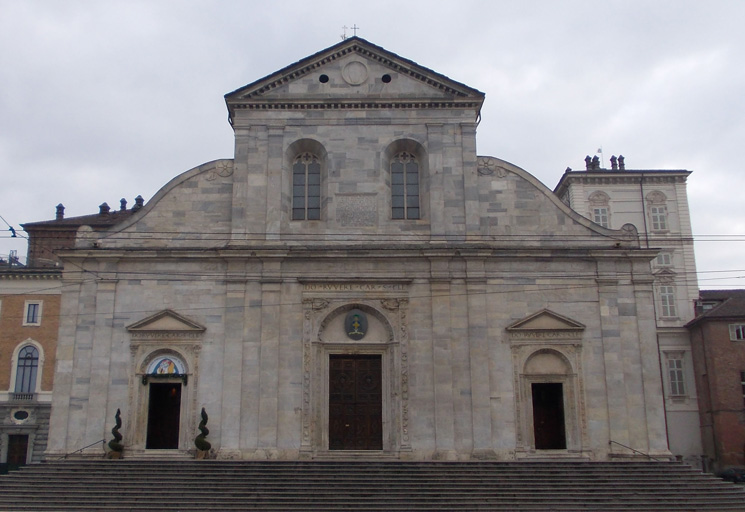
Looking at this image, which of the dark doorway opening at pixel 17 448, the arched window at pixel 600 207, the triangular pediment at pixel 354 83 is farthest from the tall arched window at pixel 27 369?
the arched window at pixel 600 207

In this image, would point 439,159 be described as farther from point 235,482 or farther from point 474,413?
point 235,482

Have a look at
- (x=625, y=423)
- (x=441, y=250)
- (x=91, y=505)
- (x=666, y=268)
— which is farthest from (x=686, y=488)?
(x=666, y=268)

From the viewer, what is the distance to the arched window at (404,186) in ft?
91.7

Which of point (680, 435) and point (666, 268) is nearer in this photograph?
point (680, 435)

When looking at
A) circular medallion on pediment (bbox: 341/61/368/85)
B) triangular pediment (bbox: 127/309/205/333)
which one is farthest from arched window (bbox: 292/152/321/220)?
triangular pediment (bbox: 127/309/205/333)

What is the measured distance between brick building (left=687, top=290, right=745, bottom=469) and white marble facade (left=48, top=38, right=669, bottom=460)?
17315 mm

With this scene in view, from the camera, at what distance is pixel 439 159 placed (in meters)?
27.8

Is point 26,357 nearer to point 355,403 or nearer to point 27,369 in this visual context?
point 27,369

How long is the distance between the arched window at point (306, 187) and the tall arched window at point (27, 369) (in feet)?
74.9

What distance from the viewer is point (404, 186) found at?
2828cm

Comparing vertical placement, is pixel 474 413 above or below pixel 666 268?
below

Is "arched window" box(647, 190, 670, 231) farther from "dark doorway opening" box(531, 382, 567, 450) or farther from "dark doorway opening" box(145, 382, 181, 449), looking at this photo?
"dark doorway opening" box(145, 382, 181, 449)

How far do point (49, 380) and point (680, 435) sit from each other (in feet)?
116

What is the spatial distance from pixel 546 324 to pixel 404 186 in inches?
284
